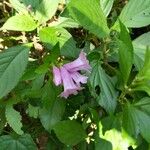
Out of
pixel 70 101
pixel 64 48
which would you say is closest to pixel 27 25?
pixel 64 48

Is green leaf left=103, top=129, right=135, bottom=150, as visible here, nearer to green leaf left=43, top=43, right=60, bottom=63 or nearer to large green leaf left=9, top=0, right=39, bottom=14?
green leaf left=43, top=43, right=60, bottom=63

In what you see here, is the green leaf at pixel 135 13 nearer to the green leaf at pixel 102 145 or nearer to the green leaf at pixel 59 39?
the green leaf at pixel 59 39

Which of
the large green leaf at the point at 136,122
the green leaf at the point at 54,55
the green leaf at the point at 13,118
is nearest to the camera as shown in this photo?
the green leaf at the point at 54,55

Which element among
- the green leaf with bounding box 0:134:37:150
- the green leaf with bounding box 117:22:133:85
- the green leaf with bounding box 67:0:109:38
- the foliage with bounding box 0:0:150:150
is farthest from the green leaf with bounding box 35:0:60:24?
the green leaf with bounding box 0:134:37:150

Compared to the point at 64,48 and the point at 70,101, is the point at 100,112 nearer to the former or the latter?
the point at 70,101

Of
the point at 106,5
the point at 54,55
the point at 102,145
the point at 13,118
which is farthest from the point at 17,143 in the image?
the point at 106,5

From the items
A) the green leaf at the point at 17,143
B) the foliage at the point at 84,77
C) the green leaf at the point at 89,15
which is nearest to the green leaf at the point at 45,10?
the foliage at the point at 84,77

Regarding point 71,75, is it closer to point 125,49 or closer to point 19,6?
point 125,49
